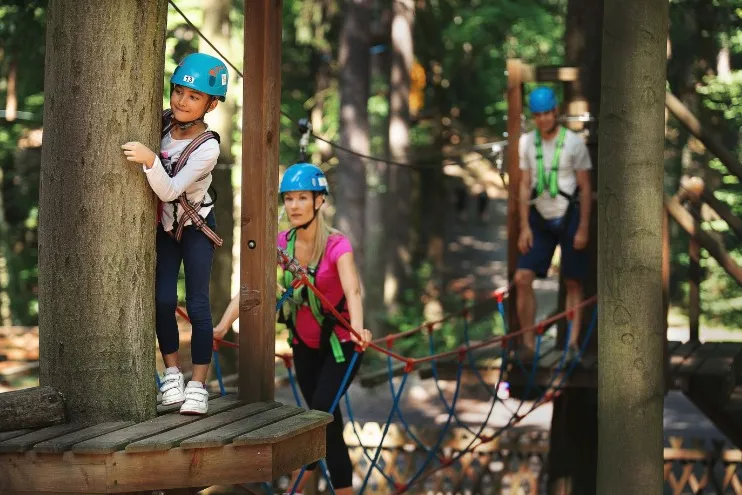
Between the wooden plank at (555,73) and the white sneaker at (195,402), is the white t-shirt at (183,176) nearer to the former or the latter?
the white sneaker at (195,402)

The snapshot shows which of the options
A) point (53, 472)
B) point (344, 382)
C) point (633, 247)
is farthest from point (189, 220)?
point (633, 247)

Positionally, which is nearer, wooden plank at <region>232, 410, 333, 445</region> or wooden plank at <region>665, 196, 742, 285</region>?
wooden plank at <region>232, 410, 333, 445</region>

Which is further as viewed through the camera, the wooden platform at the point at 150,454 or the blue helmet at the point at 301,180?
the blue helmet at the point at 301,180

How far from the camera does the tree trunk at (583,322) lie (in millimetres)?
7941

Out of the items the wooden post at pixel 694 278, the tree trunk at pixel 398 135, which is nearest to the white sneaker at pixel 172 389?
the wooden post at pixel 694 278

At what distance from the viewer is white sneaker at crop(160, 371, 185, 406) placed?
4639 millimetres

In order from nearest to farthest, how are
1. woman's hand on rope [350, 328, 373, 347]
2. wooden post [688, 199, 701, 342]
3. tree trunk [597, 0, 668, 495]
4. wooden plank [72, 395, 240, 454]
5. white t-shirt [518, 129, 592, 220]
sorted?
wooden plank [72, 395, 240, 454]
tree trunk [597, 0, 668, 495]
woman's hand on rope [350, 328, 373, 347]
white t-shirt [518, 129, 592, 220]
wooden post [688, 199, 701, 342]

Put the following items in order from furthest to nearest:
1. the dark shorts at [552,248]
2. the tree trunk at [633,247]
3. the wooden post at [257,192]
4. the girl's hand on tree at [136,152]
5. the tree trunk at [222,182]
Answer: the tree trunk at [222,182] < the dark shorts at [552,248] < the tree trunk at [633,247] < the wooden post at [257,192] < the girl's hand on tree at [136,152]

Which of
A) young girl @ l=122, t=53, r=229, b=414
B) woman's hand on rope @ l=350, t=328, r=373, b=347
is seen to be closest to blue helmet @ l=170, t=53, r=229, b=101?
young girl @ l=122, t=53, r=229, b=414

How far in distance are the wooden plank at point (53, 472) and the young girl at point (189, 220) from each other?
1.80ft

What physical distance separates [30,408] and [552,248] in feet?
14.7

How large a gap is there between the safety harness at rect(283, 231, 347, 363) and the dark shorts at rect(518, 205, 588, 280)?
6.89 ft

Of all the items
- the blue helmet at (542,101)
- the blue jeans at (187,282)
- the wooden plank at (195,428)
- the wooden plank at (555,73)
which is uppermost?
the wooden plank at (555,73)

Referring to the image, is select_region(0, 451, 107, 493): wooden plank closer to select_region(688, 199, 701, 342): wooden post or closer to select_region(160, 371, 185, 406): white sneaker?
select_region(160, 371, 185, 406): white sneaker
